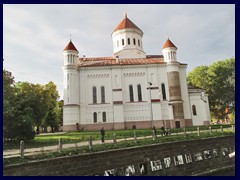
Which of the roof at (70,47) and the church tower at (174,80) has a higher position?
the roof at (70,47)

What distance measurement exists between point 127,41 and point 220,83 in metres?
24.2

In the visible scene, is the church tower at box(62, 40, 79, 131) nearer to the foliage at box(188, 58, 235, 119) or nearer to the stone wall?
the stone wall

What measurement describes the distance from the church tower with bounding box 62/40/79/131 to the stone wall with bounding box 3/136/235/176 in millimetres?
23321

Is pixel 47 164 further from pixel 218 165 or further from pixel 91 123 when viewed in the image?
pixel 91 123

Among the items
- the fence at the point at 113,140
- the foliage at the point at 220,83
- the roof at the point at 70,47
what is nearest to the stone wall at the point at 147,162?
the fence at the point at 113,140

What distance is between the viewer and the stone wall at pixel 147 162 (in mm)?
11954

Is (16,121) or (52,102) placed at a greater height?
(52,102)

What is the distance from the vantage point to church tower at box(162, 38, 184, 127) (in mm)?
37853

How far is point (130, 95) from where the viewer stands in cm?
3975

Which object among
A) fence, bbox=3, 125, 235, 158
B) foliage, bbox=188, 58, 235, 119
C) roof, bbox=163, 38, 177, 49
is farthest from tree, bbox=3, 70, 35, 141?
foliage, bbox=188, 58, 235, 119

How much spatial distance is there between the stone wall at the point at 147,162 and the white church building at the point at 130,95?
1730 centimetres

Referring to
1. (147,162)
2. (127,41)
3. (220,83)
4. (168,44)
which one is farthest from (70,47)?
(220,83)

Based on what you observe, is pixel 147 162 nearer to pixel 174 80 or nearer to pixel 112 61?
pixel 174 80

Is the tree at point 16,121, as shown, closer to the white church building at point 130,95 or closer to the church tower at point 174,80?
the white church building at point 130,95
